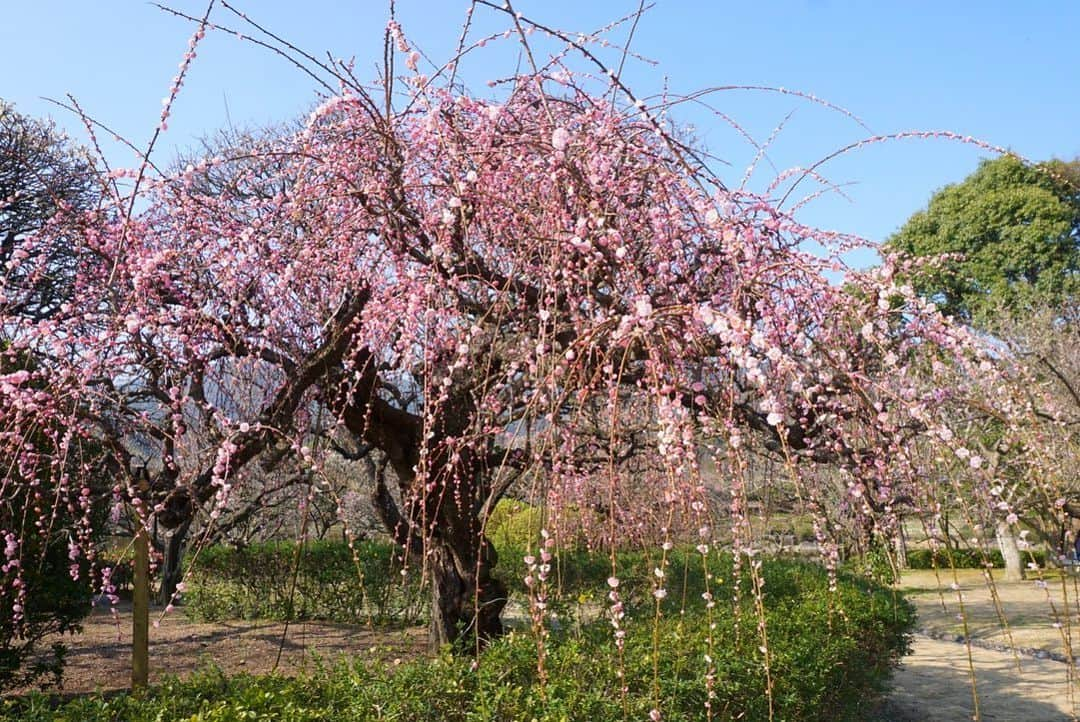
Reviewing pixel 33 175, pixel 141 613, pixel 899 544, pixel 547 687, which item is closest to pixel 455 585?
pixel 141 613

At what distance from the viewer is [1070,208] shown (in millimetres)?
18422

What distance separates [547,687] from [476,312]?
1.72 metres

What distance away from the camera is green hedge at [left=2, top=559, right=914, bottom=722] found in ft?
8.66

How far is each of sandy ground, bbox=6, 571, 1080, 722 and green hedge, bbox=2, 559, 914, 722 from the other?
218 cm

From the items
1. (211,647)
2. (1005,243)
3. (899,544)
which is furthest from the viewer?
(1005,243)

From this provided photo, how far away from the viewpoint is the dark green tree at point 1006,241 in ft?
59.4

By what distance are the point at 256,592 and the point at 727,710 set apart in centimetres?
733

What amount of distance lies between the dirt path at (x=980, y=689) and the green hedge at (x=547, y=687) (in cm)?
294

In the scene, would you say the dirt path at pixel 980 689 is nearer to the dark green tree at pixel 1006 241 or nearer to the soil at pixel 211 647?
the soil at pixel 211 647

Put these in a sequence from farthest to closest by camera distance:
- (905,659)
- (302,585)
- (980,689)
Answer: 1. (302,585)
2. (905,659)
3. (980,689)

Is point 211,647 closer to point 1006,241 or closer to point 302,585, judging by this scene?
point 302,585

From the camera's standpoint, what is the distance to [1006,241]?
18.8 metres

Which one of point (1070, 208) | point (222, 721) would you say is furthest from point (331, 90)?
point (1070, 208)

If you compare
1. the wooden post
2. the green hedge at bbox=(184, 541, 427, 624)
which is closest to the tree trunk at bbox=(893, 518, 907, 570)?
the wooden post
